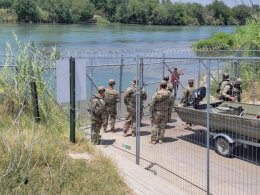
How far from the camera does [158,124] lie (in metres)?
10.9

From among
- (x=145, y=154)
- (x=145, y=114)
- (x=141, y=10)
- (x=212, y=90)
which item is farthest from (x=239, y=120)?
(x=141, y=10)

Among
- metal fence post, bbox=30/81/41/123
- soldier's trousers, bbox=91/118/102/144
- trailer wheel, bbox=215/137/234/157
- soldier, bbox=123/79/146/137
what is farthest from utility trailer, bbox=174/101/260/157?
metal fence post, bbox=30/81/41/123

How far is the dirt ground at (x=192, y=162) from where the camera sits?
317 inches

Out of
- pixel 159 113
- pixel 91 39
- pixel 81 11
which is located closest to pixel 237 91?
pixel 159 113

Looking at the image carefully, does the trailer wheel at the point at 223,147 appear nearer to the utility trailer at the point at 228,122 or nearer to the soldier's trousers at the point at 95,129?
the utility trailer at the point at 228,122

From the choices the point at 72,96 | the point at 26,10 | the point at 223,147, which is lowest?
the point at 223,147

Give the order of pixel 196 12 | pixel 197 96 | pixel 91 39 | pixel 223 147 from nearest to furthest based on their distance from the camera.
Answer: pixel 223 147
pixel 197 96
pixel 91 39
pixel 196 12

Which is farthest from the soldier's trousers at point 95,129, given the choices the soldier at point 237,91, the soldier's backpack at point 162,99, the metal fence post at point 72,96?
the soldier at point 237,91

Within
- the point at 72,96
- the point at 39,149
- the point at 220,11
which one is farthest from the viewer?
the point at 220,11

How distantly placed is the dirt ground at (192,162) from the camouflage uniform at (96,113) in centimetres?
45

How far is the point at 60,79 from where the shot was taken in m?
7.76

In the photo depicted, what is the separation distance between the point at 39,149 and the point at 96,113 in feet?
13.3

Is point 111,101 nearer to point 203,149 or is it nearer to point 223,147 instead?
point 203,149

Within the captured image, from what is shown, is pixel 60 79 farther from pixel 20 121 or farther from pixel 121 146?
pixel 121 146
